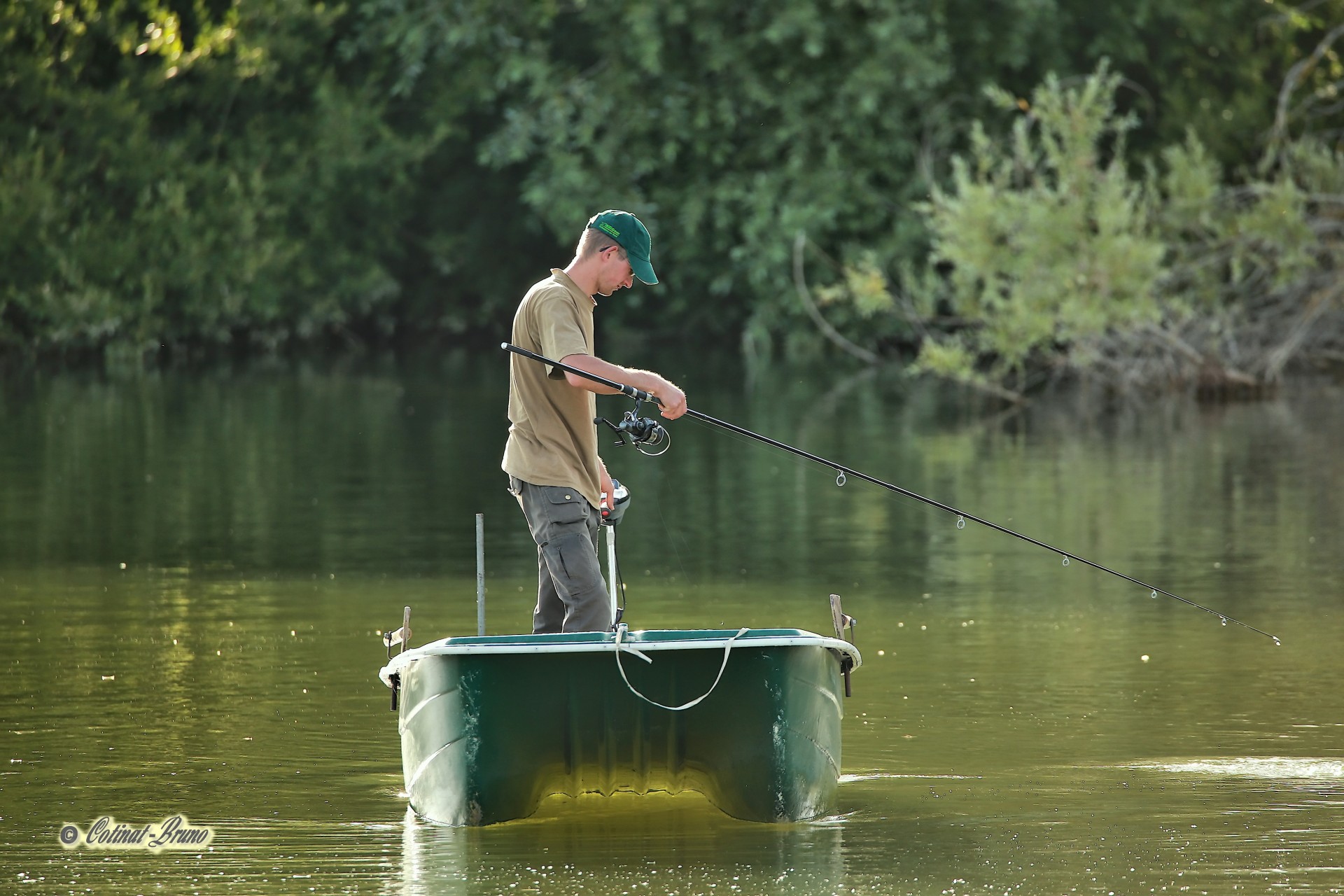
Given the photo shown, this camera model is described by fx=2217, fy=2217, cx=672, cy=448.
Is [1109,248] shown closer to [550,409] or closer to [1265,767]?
[1265,767]

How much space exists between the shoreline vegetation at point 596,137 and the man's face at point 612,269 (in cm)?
1961

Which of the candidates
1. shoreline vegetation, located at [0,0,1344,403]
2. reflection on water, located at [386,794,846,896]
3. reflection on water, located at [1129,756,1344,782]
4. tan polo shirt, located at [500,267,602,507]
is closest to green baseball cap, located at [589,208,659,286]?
tan polo shirt, located at [500,267,602,507]

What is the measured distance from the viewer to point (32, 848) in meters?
6.12

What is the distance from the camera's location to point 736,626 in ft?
32.4

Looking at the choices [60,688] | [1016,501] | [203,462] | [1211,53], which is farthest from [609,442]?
[1211,53]

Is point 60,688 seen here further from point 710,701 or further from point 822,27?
point 822,27

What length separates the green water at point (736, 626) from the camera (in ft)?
20.0

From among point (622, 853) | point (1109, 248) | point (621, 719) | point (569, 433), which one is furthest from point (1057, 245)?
point (622, 853)

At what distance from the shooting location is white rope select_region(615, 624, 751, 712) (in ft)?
19.9

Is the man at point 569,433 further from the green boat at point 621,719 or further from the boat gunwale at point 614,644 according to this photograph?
the boat gunwale at point 614,644

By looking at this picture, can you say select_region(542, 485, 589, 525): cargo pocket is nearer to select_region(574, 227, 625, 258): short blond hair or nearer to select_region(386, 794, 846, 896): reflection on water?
select_region(574, 227, 625, 258): short blond hair

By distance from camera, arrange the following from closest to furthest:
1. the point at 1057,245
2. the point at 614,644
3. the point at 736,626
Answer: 1. the point at 614,644
2. the point at 736,626
3. the point at 1057,245

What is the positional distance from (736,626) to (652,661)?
3.79 meters

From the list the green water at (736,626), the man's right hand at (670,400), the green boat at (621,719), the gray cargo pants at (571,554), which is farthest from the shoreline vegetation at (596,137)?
the green boat at (621,719)
